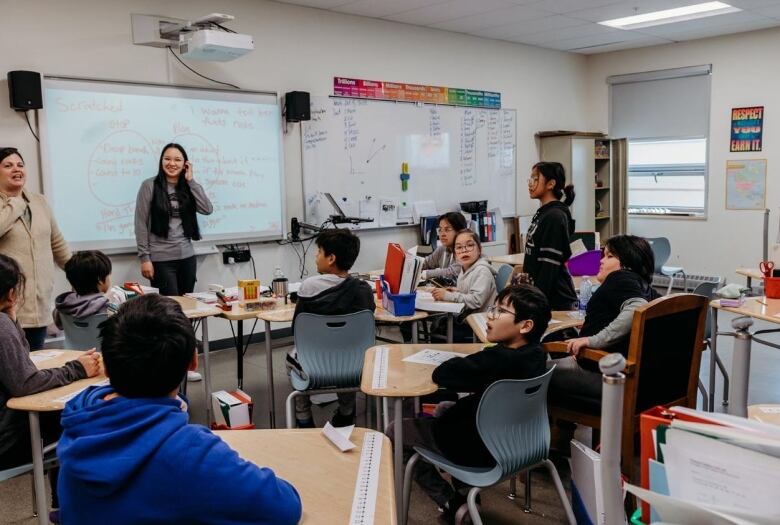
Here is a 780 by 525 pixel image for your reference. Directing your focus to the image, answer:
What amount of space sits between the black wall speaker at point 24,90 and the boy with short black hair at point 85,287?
1.60 meters

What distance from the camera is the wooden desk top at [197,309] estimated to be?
363 centimetres

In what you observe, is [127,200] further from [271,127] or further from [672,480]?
[672,480]

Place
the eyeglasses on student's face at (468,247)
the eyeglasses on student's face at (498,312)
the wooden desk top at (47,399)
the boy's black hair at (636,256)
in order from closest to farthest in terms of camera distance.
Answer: the wooden desk top at (47,399) → the eyeglasses on student's face at (498,312) → the boy's black hair at (636,256) → the eyeglasses on student's face at (468,247)

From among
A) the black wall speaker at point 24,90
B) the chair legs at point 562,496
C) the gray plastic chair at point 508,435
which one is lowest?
the chair legs at point 562,496

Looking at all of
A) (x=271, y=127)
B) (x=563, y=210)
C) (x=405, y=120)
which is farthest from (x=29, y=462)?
(x=405, y=120)

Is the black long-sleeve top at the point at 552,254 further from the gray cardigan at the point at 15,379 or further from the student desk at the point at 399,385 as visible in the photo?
the gray cardigan at the point at 15,379

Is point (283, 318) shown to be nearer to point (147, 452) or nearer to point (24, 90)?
point (24, 90)

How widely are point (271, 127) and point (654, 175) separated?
5.17m

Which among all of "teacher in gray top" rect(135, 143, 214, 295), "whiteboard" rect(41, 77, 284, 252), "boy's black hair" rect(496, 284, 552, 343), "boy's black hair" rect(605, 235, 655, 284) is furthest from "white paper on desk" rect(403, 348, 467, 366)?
"whiteboard" rect(41, 77, 284, 252)

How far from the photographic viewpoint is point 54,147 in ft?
14.8

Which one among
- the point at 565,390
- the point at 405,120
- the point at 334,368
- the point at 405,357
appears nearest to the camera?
the point at 405,357

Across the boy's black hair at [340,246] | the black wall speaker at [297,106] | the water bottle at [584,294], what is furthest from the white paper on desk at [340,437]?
the black wall speaker at [297,106]

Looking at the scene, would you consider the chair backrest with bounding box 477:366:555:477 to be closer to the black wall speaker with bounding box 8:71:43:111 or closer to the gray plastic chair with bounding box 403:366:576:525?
the gray plastic chair with bounding box 403:366:576:525

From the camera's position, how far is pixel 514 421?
217cm
